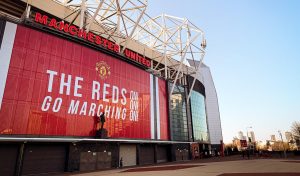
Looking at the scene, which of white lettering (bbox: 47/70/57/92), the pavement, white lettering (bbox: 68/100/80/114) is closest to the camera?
the pavement

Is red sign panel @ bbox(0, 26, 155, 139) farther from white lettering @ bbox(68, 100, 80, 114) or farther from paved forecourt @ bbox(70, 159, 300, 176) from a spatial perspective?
paved forecourt @ bbox(70, 159, 300, 176)

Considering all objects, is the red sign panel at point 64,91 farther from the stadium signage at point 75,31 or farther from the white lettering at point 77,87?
the stadium signage at point 75,31

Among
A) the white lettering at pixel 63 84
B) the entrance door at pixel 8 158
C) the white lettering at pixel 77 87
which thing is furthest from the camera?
the white lettering at pixel 77 87

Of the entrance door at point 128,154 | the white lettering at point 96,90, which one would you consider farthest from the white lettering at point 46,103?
the entrance door at point 128,154

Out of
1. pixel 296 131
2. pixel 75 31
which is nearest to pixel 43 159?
pixel 75 31

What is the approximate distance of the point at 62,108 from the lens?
103 feet

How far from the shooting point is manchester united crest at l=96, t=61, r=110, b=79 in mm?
37956

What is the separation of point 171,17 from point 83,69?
31999 millimetres

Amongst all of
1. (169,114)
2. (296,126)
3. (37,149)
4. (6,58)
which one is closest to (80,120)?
(37,149)

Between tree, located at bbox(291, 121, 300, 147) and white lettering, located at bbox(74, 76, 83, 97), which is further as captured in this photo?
tree, located at bbox(291, 121, 300, 147)

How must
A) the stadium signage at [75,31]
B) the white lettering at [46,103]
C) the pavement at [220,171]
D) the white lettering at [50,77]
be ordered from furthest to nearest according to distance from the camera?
the stadium signage at [75,31]
the white lettering at [50,77]
the white lettering at [46,103]
the pavement at [220,171]

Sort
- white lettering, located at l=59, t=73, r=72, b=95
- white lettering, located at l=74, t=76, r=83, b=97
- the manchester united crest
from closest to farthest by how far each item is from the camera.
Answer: white lettering, located at l=59, t=73, r=72, b=95 → white lettering, located at l=74, t=76, r=83, b=97 → the manchester united crest

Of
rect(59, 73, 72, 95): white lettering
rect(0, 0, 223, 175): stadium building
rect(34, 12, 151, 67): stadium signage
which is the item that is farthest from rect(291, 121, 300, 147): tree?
rect(59, 73, 72, 95): white lettering

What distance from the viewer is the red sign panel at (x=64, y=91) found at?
27.7 m
